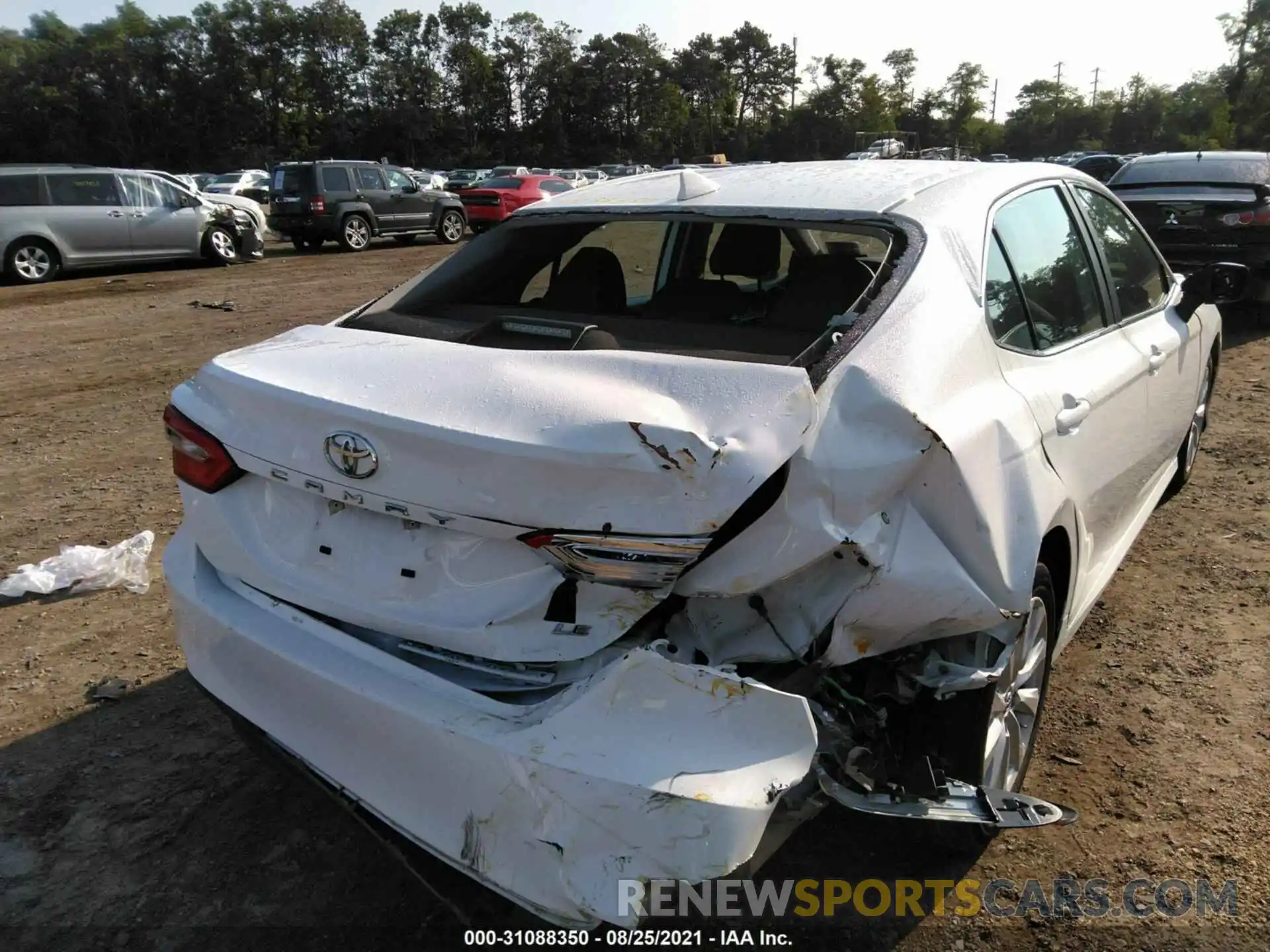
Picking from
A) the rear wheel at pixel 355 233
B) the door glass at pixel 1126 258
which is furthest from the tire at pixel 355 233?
the door glass at pixel 1126 258

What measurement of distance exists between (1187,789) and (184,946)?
2.74 metres

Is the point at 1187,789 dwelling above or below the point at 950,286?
below

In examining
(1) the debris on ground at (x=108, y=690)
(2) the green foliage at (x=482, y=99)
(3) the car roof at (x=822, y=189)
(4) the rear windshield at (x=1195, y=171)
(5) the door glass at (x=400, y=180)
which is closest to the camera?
(3) the car roof at (x=822, y=189)

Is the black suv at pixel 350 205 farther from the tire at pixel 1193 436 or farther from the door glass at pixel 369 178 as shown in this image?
the tire at pixel 1193 436

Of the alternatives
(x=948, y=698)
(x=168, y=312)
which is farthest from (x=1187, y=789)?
(x=168, y=312)

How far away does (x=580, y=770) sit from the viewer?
1.64 m

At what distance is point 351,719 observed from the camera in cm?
199

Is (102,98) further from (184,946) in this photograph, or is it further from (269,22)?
(184,946)

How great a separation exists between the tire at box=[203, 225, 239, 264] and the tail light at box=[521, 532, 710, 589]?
17073 millimetres

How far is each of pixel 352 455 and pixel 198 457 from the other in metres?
0.60

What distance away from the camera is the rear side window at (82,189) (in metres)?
14.7

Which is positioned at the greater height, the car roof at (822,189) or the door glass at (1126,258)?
the car roof at (822,189)

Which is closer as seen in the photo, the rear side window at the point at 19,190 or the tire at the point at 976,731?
the tire at the point at 976,731

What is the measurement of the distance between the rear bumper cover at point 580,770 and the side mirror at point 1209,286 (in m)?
3.16
